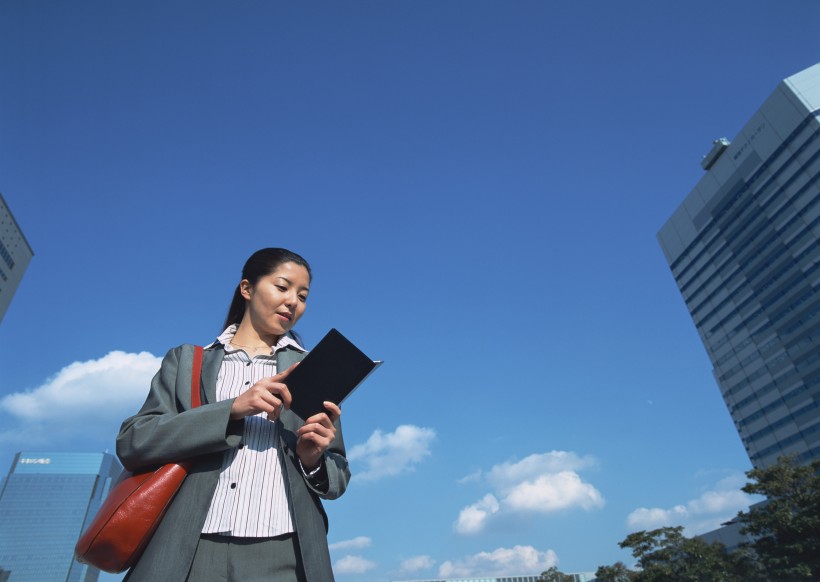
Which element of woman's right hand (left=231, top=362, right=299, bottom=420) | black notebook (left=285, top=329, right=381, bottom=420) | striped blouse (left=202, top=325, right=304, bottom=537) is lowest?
striped blouse (left=202, top=325, right=304, bottom=537)

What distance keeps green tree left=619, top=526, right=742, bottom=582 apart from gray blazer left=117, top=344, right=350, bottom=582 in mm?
31413

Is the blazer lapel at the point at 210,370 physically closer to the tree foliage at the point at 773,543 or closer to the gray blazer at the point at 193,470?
the gray blazer at the point at 193,470

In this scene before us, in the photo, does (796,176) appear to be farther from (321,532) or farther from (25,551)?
(25,551)

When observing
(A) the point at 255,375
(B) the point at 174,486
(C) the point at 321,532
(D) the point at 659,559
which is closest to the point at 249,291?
(A) the point at 255,375

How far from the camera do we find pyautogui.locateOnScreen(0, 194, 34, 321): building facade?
54.9 m

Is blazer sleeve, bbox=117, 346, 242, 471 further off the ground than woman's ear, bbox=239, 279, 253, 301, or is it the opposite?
woman's ear, bbox=239, 279, 253, 301

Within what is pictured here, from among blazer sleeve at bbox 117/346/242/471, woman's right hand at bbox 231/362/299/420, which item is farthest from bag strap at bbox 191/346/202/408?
woman's right hand at bbox 231/362/299/420

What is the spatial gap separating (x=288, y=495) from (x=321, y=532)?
7.5 inches

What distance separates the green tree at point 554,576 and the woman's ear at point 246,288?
48833 millimetres

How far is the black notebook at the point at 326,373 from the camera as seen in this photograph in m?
1.90

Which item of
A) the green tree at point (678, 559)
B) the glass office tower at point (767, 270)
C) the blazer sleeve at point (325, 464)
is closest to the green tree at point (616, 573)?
the green tree at point (678, 559)

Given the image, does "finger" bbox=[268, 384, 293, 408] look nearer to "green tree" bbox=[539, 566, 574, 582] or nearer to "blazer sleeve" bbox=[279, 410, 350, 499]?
"blazer sleeve" bbox=[279, 410, 350, 499]

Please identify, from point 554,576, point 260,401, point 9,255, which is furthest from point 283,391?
point 9,255

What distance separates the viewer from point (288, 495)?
74.7 inches
